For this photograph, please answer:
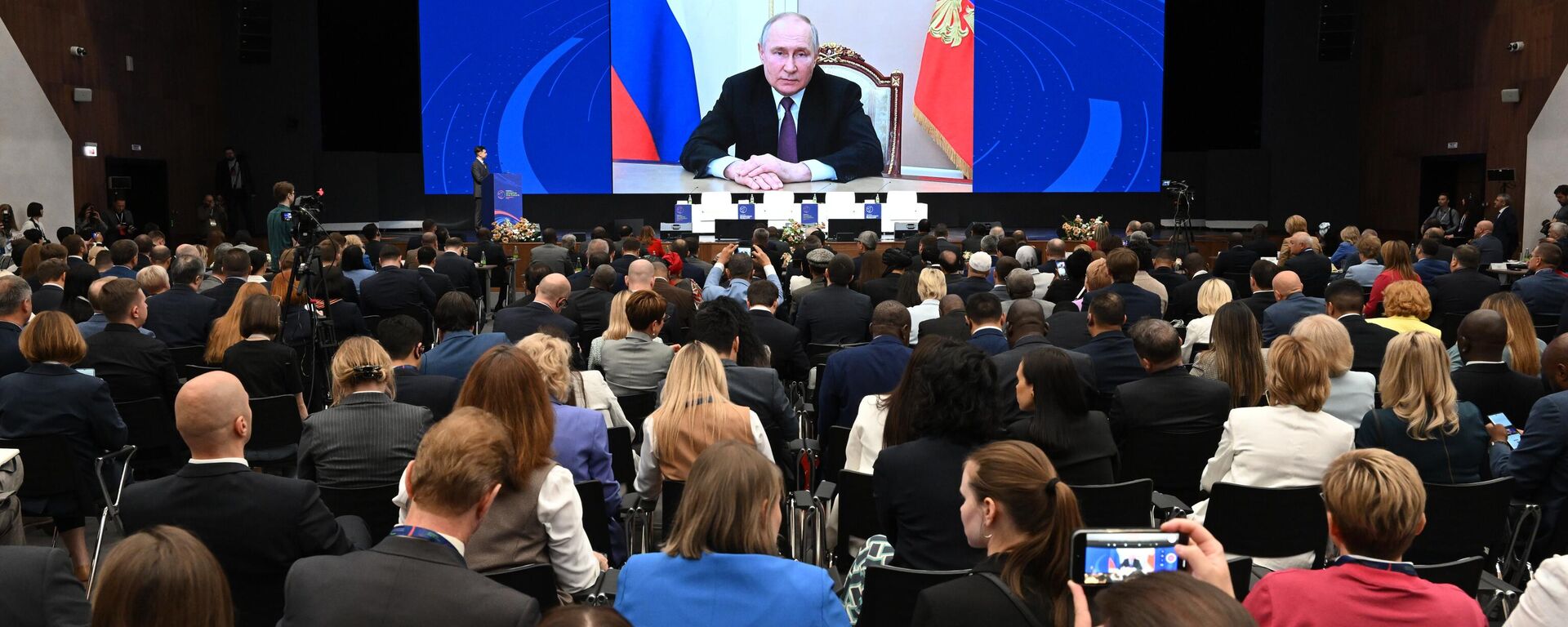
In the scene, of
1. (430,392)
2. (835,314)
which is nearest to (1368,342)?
(835,314)

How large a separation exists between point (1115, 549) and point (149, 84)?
1746cm

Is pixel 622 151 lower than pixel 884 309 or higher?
higher

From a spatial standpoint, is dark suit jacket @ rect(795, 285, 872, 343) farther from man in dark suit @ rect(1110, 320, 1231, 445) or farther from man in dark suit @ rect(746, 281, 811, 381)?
man in dark suit @ rect(1110, 320, 1231, 445)

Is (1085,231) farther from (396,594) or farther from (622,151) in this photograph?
(396,594)

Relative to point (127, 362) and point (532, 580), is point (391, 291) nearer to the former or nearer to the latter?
point (127, 362)

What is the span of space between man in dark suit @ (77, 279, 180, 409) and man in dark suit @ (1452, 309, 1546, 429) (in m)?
5.66

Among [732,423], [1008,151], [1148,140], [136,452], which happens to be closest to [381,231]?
[1008,151]

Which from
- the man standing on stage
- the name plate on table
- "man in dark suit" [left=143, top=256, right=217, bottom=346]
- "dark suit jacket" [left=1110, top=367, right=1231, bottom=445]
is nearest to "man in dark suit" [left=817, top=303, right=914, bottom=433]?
"dark suit jacket" [left=1110, top=367, right=1231, bottom=445]

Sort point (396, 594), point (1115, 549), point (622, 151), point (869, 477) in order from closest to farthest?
point (1115, 549) < point (396, 594) < point (869, 477) < point (622, 151)

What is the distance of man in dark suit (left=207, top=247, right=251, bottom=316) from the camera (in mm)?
7574

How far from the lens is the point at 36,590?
92.3 inches

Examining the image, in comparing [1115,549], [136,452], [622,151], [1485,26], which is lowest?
[136,452]

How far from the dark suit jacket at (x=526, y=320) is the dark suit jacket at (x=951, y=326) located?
1974 mm

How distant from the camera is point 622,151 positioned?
1839 cm
